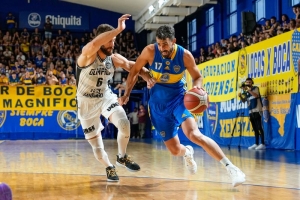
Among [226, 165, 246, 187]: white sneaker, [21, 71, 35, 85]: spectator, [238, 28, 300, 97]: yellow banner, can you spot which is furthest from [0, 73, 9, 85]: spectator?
[226, 165, 246, 187]: white sneaker

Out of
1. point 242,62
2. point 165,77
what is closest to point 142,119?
point 242,62

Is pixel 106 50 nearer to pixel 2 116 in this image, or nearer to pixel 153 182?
pixel 153 182

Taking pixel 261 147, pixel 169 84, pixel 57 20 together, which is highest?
pixel 57 20

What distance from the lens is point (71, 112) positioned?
20.2 meters

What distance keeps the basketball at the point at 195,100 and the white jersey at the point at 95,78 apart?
1.18m

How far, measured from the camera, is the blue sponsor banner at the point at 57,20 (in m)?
28.4

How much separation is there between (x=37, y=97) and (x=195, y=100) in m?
15.3

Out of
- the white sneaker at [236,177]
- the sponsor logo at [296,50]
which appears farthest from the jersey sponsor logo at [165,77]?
the sponsor logo at [296,50]

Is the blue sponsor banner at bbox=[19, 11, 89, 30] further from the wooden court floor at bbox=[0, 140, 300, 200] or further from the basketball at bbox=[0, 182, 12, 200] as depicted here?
the basketball at bbox=[0, 182, 12, 200]

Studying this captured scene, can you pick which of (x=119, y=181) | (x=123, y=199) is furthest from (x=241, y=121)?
(x=123, y=199)

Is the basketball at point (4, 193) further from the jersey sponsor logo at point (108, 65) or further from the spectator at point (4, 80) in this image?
the spectator at point (4, 80)

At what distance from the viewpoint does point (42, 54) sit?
24578mm

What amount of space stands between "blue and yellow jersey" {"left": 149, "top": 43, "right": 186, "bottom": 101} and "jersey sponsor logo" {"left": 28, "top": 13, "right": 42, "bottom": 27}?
2377 centimetres

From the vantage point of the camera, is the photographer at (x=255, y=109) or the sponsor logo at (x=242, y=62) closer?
the photographer at (x=255, y=109)
